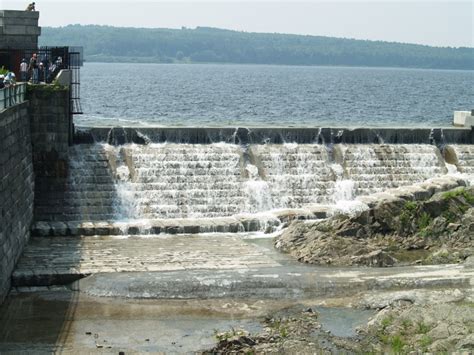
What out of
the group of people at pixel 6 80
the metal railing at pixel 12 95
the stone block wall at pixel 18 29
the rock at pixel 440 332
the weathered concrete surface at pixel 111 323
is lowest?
the weathered concrete surface at pixel 111 323

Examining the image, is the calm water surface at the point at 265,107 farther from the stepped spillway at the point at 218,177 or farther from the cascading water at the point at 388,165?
the stepped spillway at the point at 218,177

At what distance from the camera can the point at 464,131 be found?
45.0 m

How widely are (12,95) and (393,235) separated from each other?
43.1 feet

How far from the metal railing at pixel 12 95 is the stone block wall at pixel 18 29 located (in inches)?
255

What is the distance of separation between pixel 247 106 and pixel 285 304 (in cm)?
5330

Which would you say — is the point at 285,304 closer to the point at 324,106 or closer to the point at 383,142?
the point at 383,142

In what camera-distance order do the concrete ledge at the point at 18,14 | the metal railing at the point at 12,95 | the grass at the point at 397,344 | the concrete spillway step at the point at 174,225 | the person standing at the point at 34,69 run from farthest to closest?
the concrete ledge at the point at 18,14, the person standing at the point at 34,69, the concrete spillway step at the point at 174,225, the metal railing at the point at 12,95, the grass at the point at 397,344

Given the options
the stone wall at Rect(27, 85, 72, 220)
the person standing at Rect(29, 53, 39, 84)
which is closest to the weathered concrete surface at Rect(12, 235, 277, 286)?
the stone wall at Rect(27, 85, 72, 220)

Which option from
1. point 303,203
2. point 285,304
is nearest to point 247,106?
point 303,203

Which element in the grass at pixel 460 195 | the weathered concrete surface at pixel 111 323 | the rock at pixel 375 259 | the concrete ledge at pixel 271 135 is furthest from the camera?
the concrete ledge at pixel 271 135

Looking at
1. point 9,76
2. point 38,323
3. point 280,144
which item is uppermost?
point 9,76

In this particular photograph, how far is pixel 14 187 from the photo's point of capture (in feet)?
96.6

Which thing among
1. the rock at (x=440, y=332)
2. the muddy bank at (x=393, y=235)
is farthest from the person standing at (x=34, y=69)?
the rock at (x=440, y=332)

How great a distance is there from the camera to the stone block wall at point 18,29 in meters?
40.0
